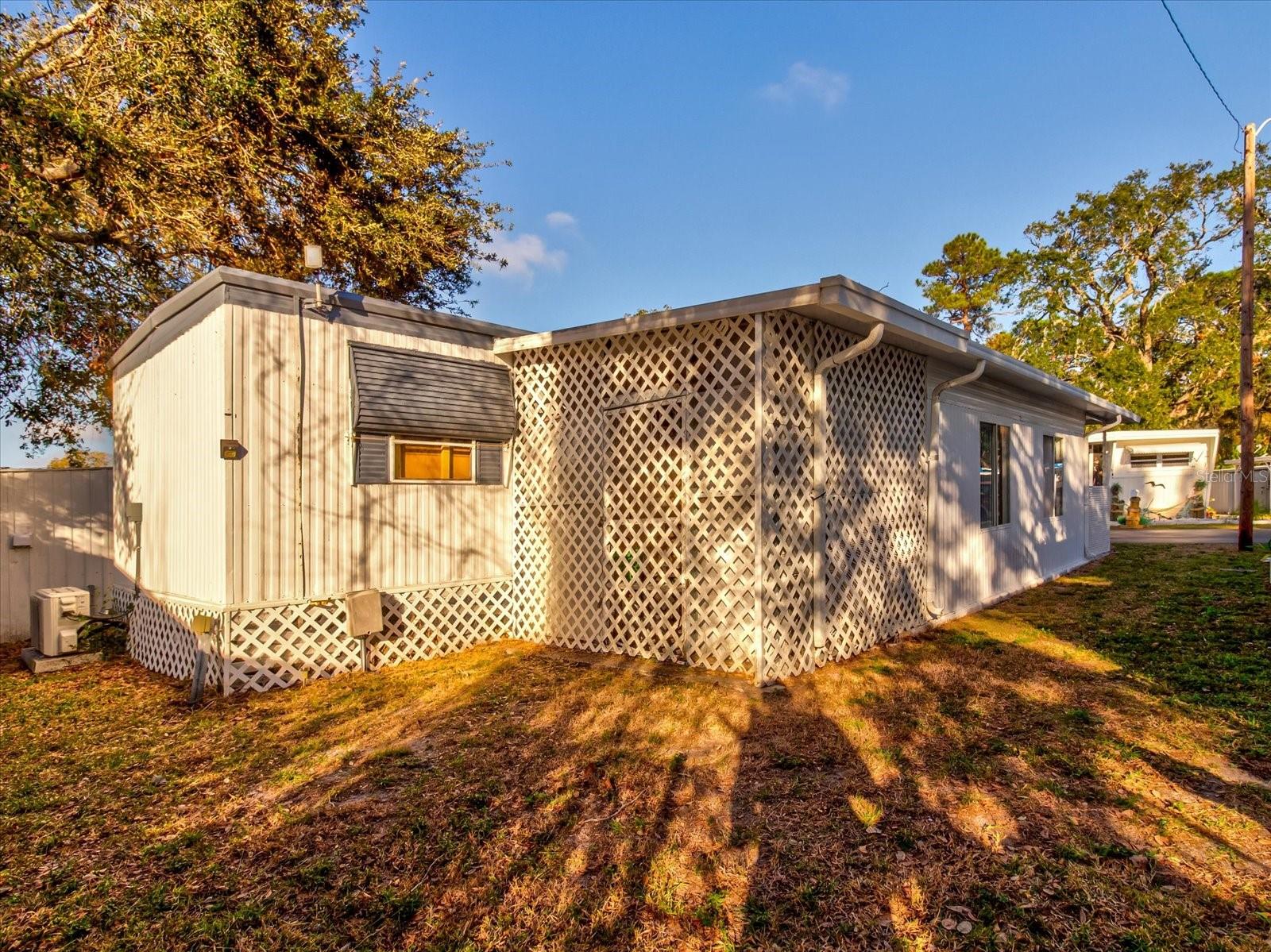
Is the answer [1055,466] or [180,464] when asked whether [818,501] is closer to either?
[180,464]

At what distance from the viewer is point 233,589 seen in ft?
16.9

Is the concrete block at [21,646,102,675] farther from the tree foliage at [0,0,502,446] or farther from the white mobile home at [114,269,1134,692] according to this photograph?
the tree foliage at [0,0,502,446]

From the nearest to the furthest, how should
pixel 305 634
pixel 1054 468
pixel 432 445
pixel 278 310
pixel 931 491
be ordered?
1. pixel 278 310
2. pixel 305 634
3. pixel 432 445
4. pixel 931 491
5. pixel 1054 468

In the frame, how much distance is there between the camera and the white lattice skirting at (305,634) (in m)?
5.25

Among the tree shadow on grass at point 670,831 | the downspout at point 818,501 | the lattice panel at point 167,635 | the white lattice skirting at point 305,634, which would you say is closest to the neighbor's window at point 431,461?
the white lattice skirting at point 305,634

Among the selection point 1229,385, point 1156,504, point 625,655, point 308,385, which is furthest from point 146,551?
point 1229,385

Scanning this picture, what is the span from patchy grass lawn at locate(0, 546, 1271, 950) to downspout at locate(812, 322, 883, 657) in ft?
1.38

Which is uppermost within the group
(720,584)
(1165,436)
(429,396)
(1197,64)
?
(1197,64)

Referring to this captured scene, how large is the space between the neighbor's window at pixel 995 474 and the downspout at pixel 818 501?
385 cm

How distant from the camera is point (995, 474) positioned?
883 centimetres

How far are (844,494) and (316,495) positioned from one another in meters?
4.55

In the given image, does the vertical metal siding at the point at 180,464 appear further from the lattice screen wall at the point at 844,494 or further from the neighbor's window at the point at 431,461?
the lattice screen wall at the point at 844,494

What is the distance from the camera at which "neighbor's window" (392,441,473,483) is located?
621 cm

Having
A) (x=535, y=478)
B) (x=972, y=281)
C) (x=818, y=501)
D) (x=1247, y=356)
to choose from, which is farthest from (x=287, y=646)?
(x=972, y=281)
